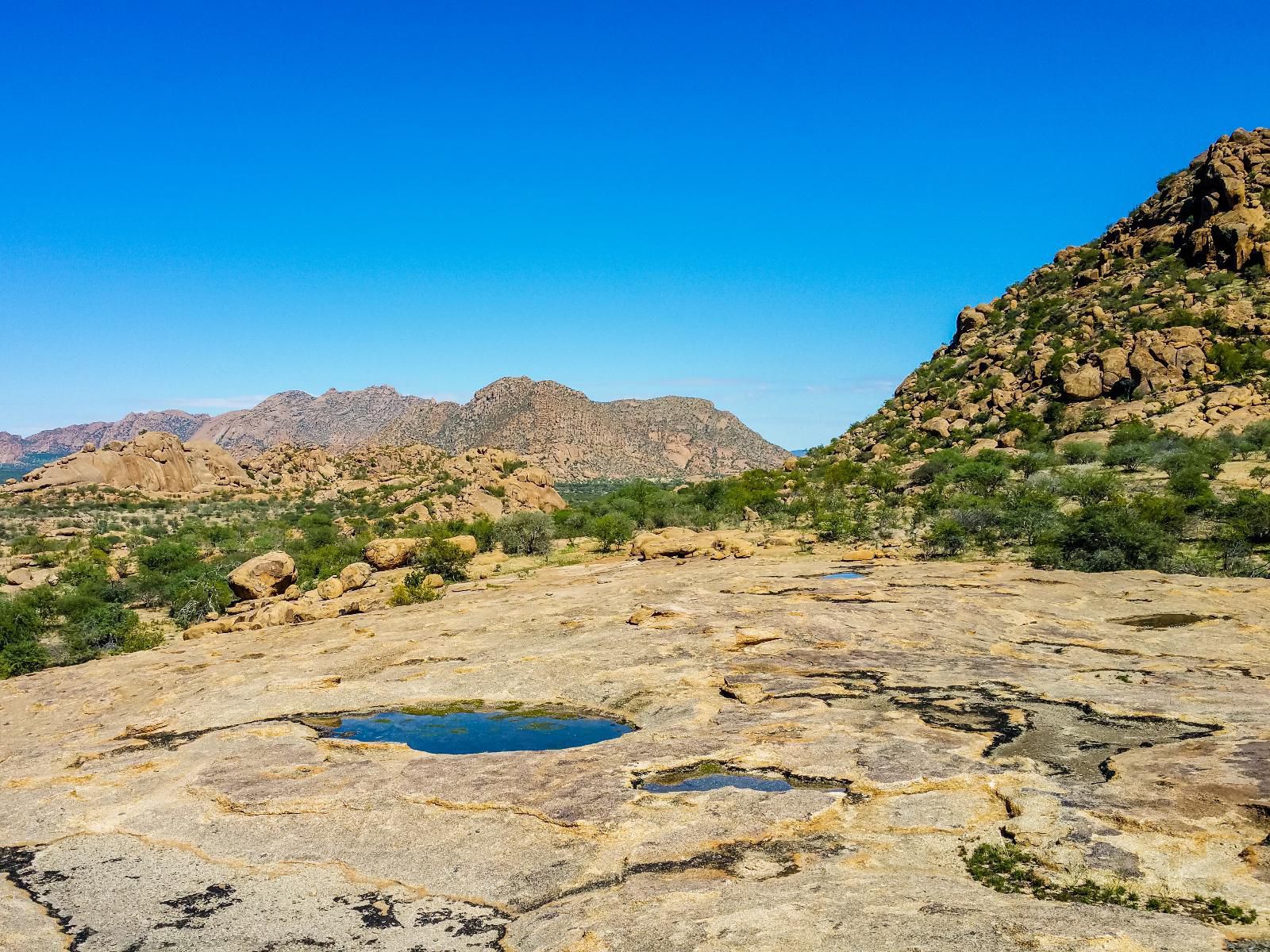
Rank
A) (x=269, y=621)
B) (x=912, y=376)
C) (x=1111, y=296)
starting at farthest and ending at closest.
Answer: (x=912, y=376) < (x=1111, y=296) < (x=269, y=621)

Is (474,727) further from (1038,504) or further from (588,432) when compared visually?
(588,432)

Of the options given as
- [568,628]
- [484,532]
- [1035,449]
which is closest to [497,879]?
[568,628]

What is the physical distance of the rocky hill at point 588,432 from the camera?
152875mm

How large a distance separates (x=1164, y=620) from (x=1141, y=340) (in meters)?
43.3

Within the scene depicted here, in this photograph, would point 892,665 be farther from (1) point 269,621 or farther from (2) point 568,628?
(1) point 269,621

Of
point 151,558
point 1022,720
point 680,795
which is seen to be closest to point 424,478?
point 151,558

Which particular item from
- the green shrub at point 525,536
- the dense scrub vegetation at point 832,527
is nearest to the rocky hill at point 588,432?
the dense scrub vegetation at point 832,527

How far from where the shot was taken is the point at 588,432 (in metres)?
162

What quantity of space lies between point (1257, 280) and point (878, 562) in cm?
4728

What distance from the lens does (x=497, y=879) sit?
8.70 metres

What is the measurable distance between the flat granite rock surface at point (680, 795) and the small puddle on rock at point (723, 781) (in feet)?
0.30

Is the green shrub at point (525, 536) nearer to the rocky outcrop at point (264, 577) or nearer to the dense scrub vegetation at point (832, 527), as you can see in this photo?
the dense scrub vegetation at point (832, 527)

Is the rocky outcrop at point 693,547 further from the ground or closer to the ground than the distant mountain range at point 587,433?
closer to the ground

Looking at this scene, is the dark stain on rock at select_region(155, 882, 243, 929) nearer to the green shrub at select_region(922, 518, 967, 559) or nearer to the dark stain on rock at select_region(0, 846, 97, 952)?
the dark stain on rock at select_region(0, 846, 97, 952)
